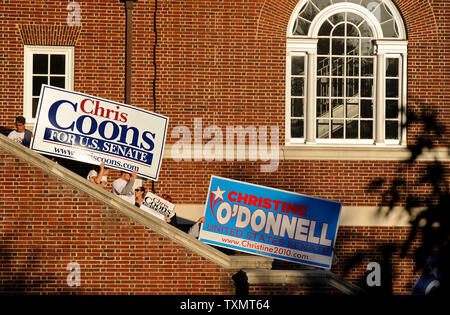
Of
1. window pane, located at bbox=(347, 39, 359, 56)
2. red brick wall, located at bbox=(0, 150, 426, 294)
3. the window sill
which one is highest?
window pane, located at bbox=(347, 39, 359, 56)

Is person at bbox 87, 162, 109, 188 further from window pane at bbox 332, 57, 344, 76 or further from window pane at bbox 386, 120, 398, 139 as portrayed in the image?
window pane at bbox 386, 120, 398, 139

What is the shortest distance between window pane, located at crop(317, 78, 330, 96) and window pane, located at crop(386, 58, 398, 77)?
1.39m

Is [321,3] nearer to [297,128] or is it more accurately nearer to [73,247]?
[297,128]

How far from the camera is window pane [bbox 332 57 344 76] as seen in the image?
14133mm

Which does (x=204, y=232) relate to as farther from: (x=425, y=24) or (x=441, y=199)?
(x=425, y=24)

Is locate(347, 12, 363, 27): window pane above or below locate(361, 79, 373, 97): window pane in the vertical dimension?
above

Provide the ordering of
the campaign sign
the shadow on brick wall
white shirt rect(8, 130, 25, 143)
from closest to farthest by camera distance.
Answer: the campaign sign, white shirt rect(8, 130, 25, 143), the shadow on brick wall

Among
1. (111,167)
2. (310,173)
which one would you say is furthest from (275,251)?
(111,167)

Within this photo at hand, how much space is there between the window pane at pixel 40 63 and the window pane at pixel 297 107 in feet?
18.1

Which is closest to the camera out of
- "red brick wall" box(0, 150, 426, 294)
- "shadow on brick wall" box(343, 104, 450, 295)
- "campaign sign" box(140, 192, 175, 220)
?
"red brick wall" box(0, 150, 426, 294)

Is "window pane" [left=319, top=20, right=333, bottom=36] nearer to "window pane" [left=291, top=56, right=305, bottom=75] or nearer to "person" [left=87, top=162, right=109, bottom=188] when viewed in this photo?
"window pane" [left=291, top=56, right=305, bottom=75]

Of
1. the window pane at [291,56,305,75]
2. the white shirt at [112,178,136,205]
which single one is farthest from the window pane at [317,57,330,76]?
the white shirt at [112,178,136,205]

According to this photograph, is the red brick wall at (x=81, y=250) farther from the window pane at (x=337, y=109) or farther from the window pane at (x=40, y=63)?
the window pane at (x=337, y=109)

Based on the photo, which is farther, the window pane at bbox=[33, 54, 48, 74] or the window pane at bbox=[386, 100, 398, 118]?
the window pane at bbox=[386, 100, 398, 118]
